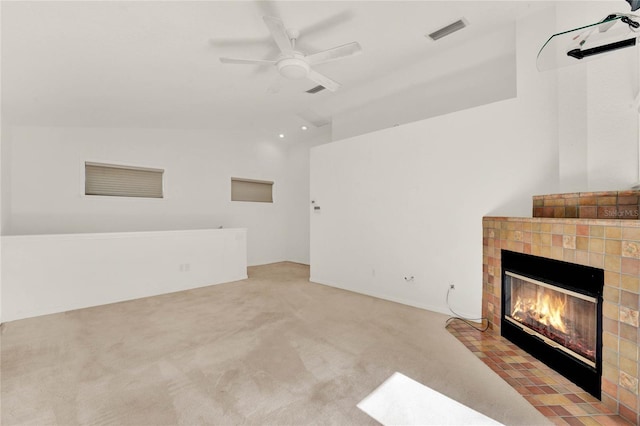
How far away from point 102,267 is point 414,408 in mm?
4060

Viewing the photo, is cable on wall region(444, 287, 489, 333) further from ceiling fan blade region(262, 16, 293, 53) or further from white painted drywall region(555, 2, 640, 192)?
ceiling fan blade region(262, 16, 293, 53)

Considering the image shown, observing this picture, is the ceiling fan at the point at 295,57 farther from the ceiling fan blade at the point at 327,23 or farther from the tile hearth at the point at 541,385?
the tile hearth at the point at 541,385

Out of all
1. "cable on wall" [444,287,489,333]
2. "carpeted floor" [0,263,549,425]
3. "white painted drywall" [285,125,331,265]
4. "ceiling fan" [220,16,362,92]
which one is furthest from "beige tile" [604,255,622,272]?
"white painted drywall" [285,125,331,265]

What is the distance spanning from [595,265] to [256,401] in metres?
2.34

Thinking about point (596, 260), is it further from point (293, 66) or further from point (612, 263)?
point (293, 66)

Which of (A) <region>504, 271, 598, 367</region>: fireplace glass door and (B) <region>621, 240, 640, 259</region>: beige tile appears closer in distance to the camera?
(B) <region>621, 240, 640, 259</region>: beige tile

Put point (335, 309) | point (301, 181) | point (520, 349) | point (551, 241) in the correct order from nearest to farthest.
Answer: point (551, 241)
point (520, 349)
point (335, 309)
point (301, 181)

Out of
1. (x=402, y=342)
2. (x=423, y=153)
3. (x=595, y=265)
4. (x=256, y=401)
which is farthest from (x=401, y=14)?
(x=256, y=401)

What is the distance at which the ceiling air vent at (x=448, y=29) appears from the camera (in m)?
2.79

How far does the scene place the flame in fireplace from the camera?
200 cm

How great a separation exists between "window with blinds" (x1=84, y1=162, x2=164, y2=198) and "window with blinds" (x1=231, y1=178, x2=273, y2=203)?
155cm

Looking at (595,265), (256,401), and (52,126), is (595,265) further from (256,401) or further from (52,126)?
(52,126)

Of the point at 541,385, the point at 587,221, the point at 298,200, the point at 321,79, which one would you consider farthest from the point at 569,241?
the point at 298,200

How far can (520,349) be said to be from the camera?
7.41 ft
